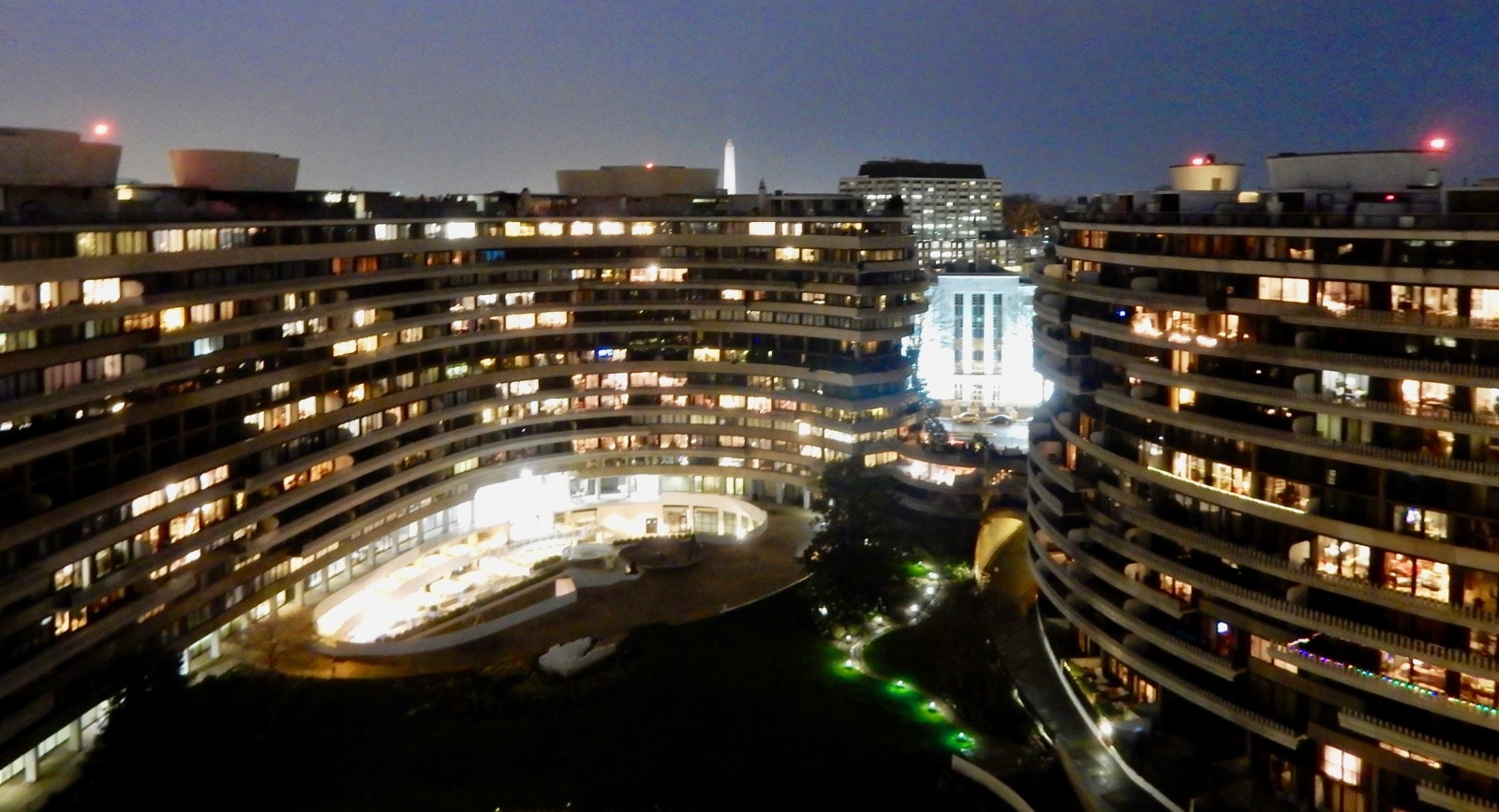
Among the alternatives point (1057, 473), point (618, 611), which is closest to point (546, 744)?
point (618, 611)

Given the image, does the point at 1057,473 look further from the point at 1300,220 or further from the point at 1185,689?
the point at 1300,220

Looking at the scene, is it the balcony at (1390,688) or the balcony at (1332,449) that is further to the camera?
the balcony at (1390,688)

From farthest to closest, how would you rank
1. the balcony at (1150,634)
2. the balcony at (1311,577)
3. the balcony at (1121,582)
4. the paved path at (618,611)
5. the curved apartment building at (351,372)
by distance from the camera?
1. the paved path at (618,611)
2. the balcony at (1121,582)
3. the curved apartment building at (351,372)
4. the balcony at (1150,634)
5. the balcony at (1311,577)

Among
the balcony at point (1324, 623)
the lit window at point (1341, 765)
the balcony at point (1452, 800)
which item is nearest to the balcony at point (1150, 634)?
the balcony at point (1324, 623)

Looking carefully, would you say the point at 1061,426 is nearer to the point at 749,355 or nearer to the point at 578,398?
A: the point at 749,355

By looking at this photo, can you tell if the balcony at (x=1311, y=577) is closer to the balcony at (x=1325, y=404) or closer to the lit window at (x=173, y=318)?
the balcony at (x=1325, y=404)

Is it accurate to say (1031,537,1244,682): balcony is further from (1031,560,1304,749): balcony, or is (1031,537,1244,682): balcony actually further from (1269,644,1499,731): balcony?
(1269,644,1499,731): balcony
